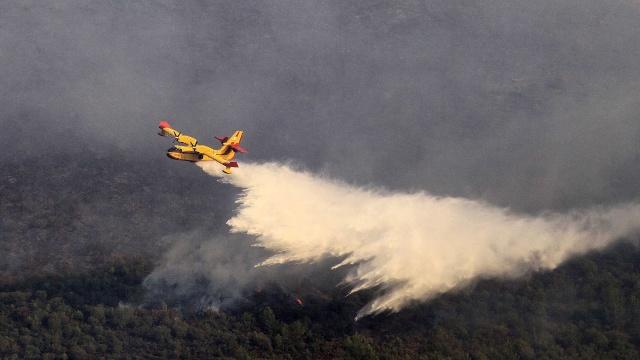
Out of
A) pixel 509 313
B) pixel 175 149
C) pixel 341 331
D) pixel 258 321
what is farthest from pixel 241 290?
pixel 509 313

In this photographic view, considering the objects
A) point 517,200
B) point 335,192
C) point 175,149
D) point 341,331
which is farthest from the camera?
point 517,200

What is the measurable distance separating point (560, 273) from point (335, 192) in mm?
33529

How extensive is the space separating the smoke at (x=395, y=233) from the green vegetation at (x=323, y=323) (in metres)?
2.64

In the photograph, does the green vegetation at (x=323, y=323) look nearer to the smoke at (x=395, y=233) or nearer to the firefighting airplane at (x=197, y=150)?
the smoke at (x=395, y=233)

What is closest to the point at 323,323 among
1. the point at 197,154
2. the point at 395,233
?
the point at 395,233

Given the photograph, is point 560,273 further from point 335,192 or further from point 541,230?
point 335,192

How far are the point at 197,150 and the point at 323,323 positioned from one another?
2777 cm

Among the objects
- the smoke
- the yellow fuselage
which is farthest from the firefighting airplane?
the smoke

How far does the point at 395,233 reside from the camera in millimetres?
139250

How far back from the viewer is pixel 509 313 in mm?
139500

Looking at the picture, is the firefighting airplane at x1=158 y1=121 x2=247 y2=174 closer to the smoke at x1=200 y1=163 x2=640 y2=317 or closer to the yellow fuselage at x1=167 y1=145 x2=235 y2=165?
the yellow fuselage at x1=167 y1=145 x2=235 y2=165

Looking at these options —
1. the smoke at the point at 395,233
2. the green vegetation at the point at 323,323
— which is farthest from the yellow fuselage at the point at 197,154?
the green vegetation at the point at 323,323

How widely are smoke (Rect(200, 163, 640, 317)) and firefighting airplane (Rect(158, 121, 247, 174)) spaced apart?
2.63 meters

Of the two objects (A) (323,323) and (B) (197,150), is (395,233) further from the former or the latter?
(B) (197,150)
